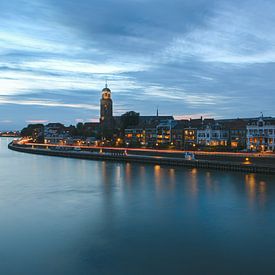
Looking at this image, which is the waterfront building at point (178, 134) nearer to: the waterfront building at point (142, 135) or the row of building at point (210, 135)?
the row of building at point (210, 135)

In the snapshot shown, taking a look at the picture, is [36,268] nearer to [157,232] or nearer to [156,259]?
[156,259]

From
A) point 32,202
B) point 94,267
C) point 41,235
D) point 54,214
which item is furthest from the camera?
point 32,202

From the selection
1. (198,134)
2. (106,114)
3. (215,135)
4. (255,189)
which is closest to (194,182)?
(255,189)

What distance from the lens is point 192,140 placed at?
153 ft

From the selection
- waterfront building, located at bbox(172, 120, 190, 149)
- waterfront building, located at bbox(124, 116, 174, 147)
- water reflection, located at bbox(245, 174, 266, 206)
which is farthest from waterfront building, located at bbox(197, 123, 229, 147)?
water reflection, located at bbox(245, 174, 266, 206)

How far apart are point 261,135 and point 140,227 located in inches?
1095

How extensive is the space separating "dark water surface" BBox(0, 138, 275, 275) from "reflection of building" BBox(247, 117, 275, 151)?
568 inches

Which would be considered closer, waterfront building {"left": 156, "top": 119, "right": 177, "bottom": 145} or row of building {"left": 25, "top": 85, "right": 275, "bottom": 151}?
row of building {"left": 25, "top": 85, "right": 275, "bottom": 151}

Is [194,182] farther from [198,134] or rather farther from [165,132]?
[165,132]

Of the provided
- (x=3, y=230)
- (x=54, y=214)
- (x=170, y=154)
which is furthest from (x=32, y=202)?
(x=170, y=154)

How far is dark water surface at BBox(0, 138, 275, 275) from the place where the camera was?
10188mm

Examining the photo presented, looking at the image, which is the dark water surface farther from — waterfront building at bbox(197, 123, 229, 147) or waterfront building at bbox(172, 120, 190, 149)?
waterfront building at bbox(172, 120, 190, 149)

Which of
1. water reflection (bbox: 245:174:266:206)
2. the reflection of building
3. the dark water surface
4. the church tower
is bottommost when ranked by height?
the dark water surface

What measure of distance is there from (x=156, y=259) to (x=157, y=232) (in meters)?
2.46
